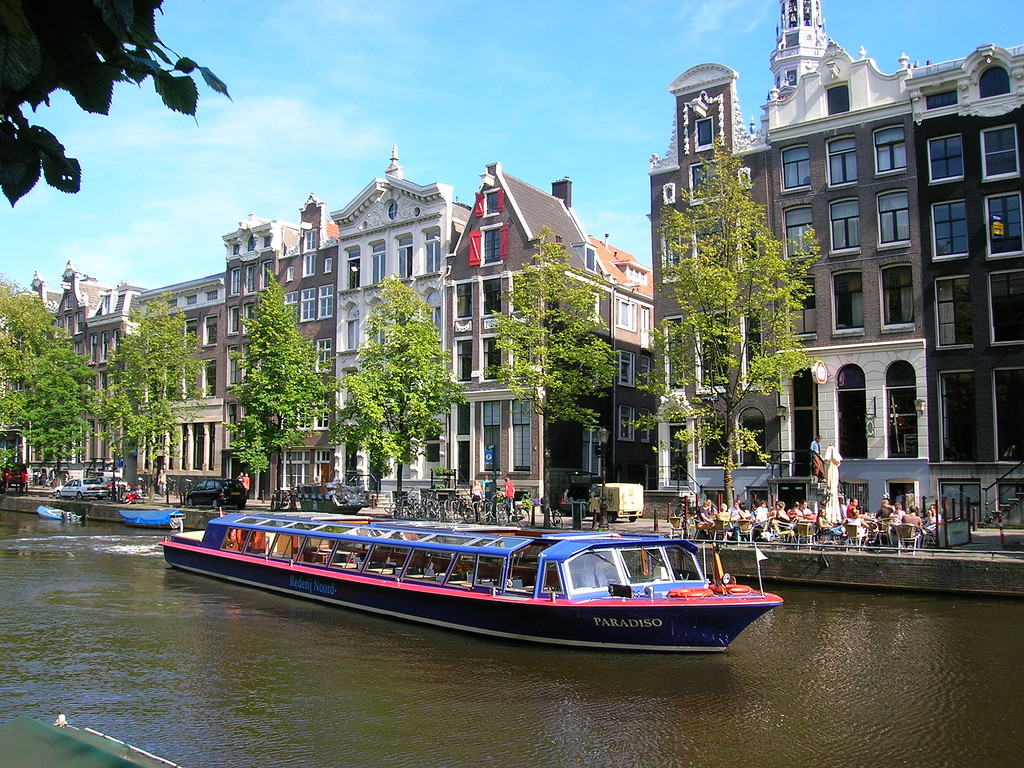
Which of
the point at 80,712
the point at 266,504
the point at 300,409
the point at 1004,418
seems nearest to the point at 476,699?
the point at 80,712

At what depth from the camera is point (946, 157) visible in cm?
3559

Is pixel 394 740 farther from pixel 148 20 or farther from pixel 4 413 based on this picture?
pixel 4 413

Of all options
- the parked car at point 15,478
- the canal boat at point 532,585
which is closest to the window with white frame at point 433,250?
the canal boat at point 532,585

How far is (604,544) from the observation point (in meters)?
18.4

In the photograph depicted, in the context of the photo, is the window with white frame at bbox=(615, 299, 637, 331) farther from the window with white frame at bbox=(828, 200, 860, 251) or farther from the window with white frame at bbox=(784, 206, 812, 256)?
the window with white frame at bbox=(828, 200, 860, 251)

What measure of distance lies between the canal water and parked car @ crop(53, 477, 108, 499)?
39.1 m

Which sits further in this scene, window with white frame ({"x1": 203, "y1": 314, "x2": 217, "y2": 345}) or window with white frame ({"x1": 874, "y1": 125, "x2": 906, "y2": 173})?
window with white frame ({"x1": 203, "y1": 314, "x2": 217, "y2": 345})

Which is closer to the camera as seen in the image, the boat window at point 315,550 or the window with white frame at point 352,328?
the boat window at point 315,550

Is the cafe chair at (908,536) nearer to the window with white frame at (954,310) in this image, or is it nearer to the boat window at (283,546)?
the window with white frame at (954,310)

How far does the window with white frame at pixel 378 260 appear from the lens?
177 feet

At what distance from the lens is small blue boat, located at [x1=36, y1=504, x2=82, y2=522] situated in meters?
49.2

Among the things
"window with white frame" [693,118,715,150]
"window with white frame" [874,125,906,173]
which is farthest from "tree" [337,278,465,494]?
"window with white frame" [874,125,906,173]

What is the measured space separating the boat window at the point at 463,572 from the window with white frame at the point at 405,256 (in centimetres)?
3433

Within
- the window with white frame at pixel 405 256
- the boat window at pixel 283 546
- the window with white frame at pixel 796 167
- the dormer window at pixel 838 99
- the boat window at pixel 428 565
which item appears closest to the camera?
the boat window at pixel 428 565
